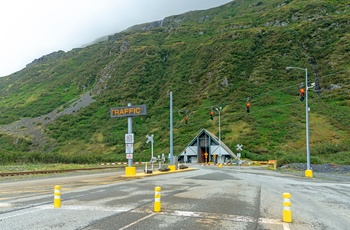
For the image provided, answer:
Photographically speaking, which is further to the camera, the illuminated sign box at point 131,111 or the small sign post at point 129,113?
the illuminated sign box at point 131,111

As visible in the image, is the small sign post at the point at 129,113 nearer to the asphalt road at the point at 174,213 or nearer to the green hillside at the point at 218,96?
the asphalt road at the point at 174,213

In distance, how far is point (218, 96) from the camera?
9694 cm

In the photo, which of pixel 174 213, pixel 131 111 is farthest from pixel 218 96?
pixel 174 213

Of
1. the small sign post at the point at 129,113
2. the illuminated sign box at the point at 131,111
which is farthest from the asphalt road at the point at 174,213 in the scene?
the illuminated sign box at the point at 131,111

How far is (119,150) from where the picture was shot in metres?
83.4

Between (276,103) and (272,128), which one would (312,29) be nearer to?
(276,103)

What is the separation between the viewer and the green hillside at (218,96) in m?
70.3

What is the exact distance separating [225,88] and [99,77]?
64313 mm

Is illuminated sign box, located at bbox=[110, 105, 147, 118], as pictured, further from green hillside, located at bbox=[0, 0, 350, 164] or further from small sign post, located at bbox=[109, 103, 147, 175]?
green hillside, located at bbox=[0, 0, 350, 164]

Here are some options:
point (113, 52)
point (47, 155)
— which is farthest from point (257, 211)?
point (113, 52)

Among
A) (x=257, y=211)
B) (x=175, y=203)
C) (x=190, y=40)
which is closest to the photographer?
(x=257, y=211)

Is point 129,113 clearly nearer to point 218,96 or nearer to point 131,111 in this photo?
point 131,111

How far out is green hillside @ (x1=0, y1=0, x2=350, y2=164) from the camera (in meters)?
70.3

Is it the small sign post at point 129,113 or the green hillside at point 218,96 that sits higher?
the green hillside at point 218,96
